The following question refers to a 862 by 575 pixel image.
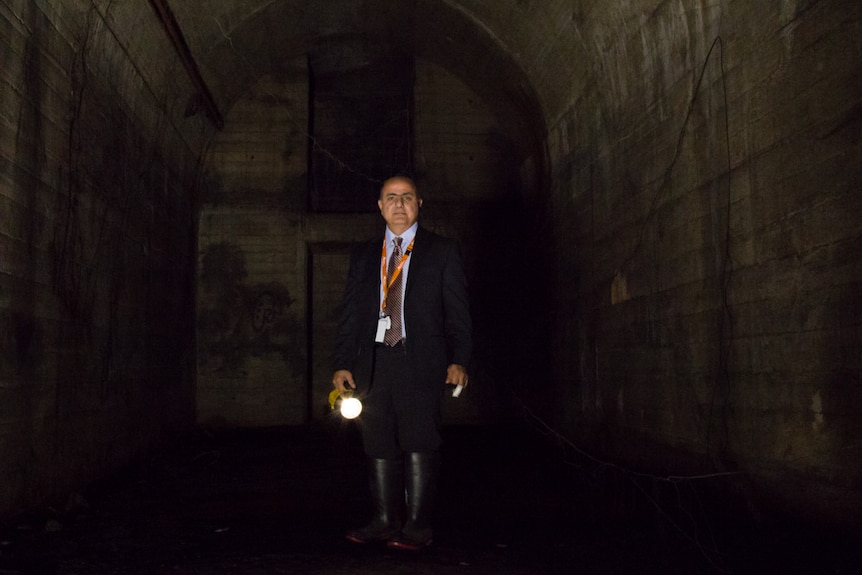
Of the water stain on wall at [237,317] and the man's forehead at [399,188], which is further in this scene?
the water stain on wall at [237,317]

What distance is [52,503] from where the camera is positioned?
4852 mm

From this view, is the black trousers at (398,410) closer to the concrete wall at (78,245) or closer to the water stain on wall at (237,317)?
the concrete wall at (78,245)

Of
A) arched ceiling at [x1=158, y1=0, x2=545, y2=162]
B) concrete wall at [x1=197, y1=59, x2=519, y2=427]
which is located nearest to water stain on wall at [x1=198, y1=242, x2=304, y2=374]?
concrete wall at [x1=197, y1=59, x2=519, y2=427]

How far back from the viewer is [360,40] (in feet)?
34.8

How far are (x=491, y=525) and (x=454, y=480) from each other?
5.40 feet

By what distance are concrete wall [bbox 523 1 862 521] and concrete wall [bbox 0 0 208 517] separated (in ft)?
13.2

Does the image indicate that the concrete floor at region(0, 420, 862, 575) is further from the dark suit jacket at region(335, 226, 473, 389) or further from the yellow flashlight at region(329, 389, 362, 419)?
the dark suit jacket at region(335, 226, 473, 389)

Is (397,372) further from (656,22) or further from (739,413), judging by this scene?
(656,22)

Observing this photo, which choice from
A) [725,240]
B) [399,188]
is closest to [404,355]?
[399,188]

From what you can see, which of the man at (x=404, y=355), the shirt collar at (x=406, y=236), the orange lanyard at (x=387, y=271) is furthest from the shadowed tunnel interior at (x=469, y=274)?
the shirt collar at (x=406, y=236)

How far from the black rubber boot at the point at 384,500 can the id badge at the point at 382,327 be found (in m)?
0.61

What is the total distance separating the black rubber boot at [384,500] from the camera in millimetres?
3688

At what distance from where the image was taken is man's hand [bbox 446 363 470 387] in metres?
3.62

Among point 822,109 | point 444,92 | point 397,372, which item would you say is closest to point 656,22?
point 822,109
